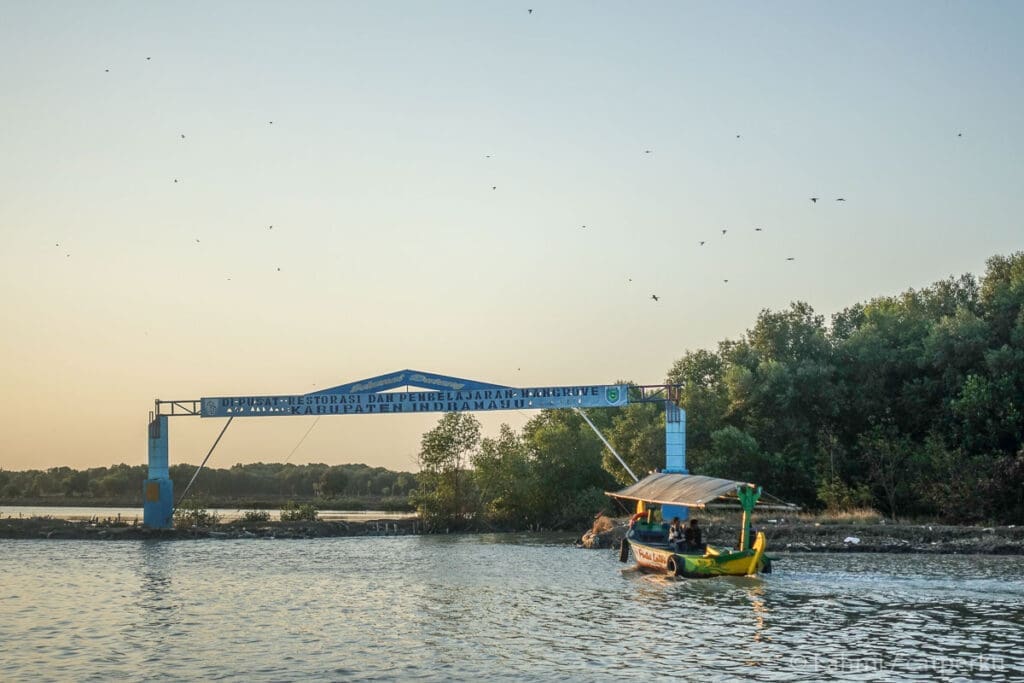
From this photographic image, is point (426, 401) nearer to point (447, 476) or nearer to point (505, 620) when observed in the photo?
point (447, 476)

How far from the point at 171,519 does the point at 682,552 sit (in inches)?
1368

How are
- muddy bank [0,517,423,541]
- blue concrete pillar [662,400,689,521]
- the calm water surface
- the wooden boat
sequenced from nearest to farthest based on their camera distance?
1. the calm water surface
2. the wooden boat
3. blue concrete pillar [662,400,689,521]
4. muddy bank [0,517,423,541]

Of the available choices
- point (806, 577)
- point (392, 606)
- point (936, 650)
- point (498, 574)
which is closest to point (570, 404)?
point (498, 574)

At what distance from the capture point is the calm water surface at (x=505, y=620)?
2188 centimetres

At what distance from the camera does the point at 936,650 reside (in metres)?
22.8

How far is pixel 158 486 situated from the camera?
6166cm

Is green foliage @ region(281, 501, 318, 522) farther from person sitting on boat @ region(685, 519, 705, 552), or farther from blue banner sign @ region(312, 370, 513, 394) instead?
person sitting on boat @ region(685, 519, 705, 552)

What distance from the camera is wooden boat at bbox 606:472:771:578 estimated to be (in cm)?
3709

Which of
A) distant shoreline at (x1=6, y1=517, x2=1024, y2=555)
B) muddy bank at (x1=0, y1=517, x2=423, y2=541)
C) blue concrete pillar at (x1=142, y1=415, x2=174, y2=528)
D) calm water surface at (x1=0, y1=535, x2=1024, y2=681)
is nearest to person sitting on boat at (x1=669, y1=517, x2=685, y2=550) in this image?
calm water surface at (x1=0, y1=535, x2=1024, y2=681)

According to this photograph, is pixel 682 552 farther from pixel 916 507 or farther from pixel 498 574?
pixel 916 507

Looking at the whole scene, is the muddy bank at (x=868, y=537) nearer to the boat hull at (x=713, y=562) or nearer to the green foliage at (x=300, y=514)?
the boat hull at (x=713, y=562)

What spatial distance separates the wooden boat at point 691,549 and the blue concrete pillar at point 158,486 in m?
29.5

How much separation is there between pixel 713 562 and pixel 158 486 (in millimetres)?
37146

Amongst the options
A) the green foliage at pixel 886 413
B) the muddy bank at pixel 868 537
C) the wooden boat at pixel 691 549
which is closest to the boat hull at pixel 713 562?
the wooden boat at pixel 691 549
